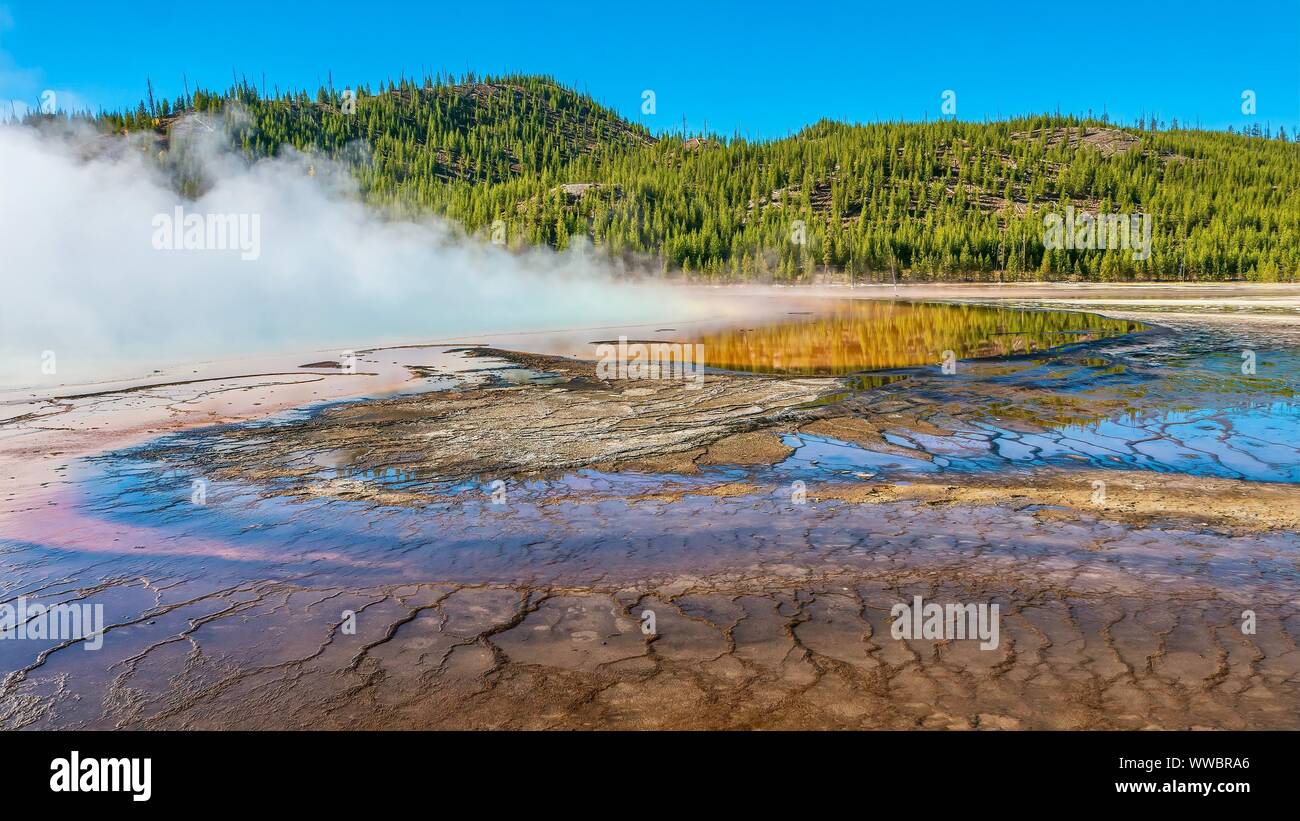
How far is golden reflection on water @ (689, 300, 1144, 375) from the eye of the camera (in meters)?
20.5

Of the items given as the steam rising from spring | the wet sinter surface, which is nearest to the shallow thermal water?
the wet sinter surface

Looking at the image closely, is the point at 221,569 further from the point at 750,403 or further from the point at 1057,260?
the point at 1057,260

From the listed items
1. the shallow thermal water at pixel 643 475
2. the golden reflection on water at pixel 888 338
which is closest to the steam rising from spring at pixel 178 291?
the golden reflection on water at pixel 888 338

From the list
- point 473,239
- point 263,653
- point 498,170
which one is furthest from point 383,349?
point 498,170

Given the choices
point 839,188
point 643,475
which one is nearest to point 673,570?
point 643,475

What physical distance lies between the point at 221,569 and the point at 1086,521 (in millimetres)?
8116

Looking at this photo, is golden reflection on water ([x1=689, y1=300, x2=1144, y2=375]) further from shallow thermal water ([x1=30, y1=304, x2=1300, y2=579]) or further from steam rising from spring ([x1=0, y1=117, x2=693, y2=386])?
steam rising from spring ([x1=0, y1=117, x2=693, y2=386])

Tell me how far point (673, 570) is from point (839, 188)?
426 ft

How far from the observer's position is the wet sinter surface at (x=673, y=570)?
14.1 feet

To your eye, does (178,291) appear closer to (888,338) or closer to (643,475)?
(888,338)

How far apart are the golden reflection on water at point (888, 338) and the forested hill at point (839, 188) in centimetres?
5170

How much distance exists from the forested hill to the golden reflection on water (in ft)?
170

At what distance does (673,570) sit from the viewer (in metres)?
6.41

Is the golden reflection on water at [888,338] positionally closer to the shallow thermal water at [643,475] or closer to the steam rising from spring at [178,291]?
the shallow thermal water at [643,475]
